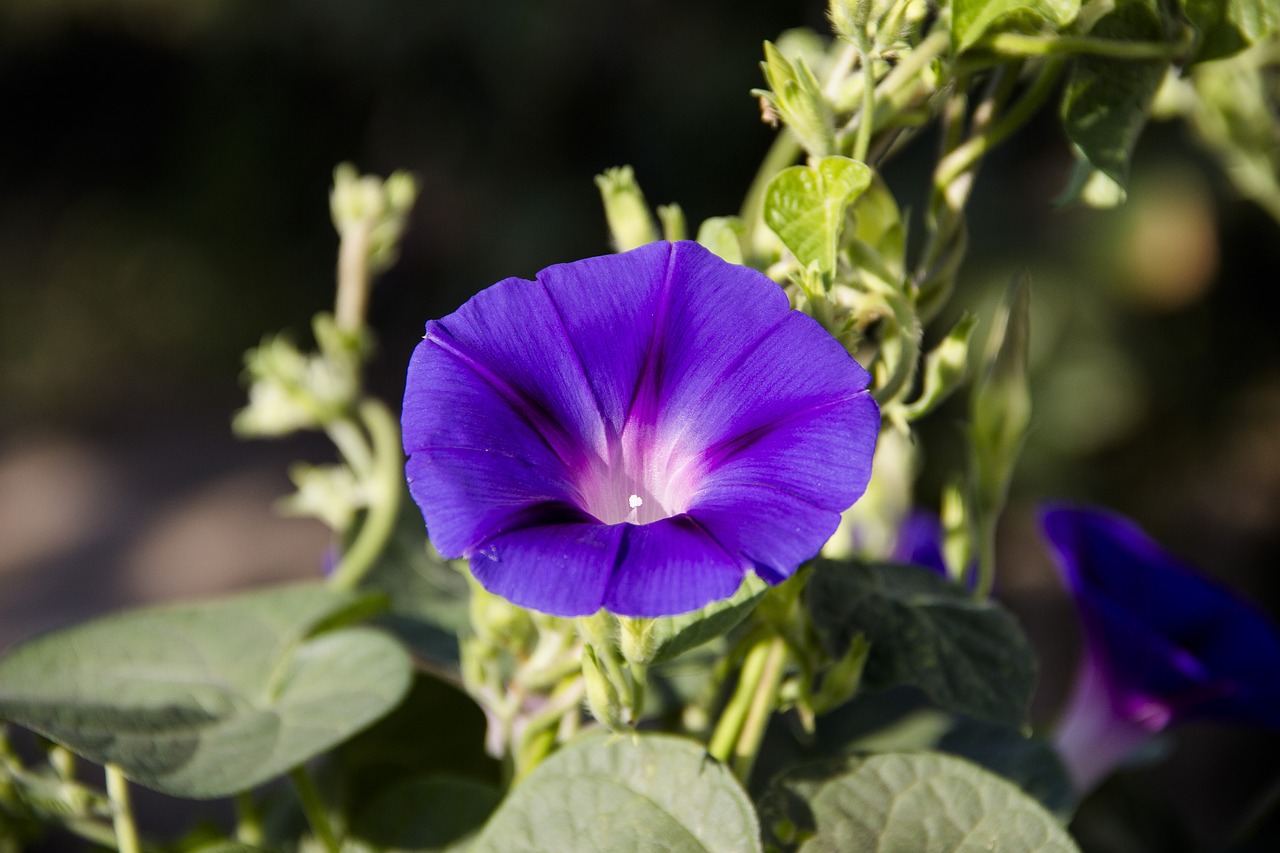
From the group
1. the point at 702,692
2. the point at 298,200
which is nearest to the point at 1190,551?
the point at 702,692

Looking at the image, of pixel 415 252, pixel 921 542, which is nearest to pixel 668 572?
pixel 921 542

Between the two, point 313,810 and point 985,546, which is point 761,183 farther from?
point 313,810

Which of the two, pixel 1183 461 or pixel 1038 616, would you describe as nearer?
pixel 1183 461

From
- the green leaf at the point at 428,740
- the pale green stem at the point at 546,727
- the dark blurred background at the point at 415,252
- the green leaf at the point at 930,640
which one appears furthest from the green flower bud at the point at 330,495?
the dark blurred background at the point at 415,252

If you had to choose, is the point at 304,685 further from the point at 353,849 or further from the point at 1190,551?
the point at 1190,551

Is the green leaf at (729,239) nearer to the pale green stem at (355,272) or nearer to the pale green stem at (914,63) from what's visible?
the pale green stem at (914,63)
